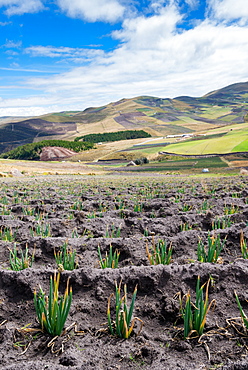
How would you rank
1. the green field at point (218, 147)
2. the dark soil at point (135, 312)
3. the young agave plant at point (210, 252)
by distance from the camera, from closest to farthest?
the dark soil at point (135, 312) < the young agave plant at point (210, 252) < the green field at point (218, 147)

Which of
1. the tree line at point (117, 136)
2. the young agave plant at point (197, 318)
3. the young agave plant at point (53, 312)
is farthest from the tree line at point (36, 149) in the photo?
the young agave plant at point (197, 318)

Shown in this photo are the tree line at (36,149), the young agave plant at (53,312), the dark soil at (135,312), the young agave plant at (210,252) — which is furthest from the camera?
the tree line at (36,149)

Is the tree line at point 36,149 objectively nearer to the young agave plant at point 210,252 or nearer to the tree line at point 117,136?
the tree line at point 117,136

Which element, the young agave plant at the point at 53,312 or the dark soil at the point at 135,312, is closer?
the dark soil at the point at 135,312

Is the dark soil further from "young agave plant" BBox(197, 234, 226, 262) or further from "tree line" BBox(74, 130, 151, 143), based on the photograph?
"tree line" BBox(74, 130, 151, 143)

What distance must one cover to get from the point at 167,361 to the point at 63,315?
40.3 inches

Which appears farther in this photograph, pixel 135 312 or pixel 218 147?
pixel 218 147

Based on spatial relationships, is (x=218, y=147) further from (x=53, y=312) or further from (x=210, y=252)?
(x=53, y=312)

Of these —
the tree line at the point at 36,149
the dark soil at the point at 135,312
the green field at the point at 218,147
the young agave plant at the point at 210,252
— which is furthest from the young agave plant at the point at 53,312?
the tree line at the point at 36,149

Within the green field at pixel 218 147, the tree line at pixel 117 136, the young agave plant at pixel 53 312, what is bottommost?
the green field at pixel 218 147

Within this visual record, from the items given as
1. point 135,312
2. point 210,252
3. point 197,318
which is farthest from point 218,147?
point 197,318

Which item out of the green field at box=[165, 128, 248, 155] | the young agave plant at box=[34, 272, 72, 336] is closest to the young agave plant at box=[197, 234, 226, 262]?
the young agave plant at box=[34, 272, 72, 336]

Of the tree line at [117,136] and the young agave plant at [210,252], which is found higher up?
the tree line at [117,136]

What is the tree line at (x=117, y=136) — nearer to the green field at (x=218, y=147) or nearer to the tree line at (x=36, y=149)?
the tree line at (x=36, y=149)
